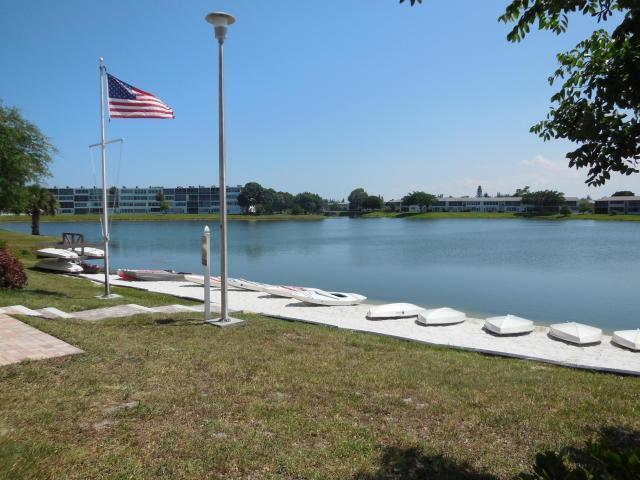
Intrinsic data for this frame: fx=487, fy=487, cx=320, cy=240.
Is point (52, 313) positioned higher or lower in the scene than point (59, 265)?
higher

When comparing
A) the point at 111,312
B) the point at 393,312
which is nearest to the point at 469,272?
the point at 393,312

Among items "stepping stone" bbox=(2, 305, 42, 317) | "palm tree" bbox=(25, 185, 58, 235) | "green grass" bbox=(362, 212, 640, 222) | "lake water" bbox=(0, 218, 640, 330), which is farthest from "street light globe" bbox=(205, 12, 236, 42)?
"green grass" bbox=(362, 212, 640, 222)

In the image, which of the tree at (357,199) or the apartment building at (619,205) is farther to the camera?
the tree at (357,199)

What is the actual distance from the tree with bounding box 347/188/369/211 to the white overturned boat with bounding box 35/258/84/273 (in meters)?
166

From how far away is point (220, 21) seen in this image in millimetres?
9539

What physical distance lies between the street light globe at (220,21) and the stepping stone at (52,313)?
6428 millimetres

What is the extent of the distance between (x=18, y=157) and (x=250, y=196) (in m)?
147

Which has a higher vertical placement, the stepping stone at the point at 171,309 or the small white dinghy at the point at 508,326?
the stepping stone at the point at 171,309

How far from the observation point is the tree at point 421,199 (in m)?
167

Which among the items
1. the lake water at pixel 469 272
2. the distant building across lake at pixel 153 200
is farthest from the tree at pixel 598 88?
the distant building across lake at pixel 153 200

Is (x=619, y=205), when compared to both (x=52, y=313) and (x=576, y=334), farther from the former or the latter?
(x=52, y=313)

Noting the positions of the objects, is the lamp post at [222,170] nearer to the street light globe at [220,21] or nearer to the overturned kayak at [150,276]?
the street light globe at [220,21]

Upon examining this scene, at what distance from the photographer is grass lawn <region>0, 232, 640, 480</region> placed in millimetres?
→ 3898

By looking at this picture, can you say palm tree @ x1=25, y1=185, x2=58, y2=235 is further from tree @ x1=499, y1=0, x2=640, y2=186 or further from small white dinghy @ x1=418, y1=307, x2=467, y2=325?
tree @ x1=499, y1=0, x2=640, y2=186
